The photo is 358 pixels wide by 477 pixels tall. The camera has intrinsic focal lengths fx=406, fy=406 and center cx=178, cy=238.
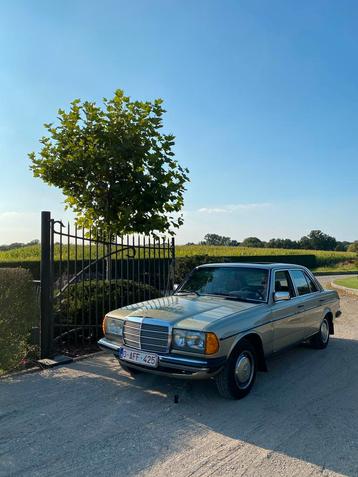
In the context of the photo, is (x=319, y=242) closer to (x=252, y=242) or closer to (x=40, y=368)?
(x=252, y=242)

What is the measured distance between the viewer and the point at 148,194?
8.09 m

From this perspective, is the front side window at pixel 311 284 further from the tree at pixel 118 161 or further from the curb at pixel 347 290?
the curb at pixel 347 290

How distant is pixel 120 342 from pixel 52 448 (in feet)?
5.71

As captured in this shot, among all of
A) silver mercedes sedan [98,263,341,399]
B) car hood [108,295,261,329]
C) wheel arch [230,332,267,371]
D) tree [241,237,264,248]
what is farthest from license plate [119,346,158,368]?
tree [241,237,264,248]

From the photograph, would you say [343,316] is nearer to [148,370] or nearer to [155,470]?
[148,370]

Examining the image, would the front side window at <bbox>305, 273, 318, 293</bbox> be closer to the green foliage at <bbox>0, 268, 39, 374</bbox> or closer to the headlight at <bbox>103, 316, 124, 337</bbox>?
the headlight at <bbox>103, 316, 124, 337</bbox>

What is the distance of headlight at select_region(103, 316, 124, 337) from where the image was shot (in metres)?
5.31

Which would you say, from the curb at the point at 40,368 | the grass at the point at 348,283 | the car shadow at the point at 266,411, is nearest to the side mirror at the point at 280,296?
the car shadow at the point at 266,411

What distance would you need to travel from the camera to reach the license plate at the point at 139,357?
4703mm

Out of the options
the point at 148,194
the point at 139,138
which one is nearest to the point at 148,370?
the point at 148,194

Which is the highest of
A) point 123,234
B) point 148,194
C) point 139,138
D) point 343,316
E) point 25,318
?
point 139,138

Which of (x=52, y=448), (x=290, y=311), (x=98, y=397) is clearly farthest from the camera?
(x=290, y=311)

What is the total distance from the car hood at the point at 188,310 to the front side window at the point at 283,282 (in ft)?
2.66

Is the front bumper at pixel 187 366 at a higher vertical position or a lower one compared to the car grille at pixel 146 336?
lower
